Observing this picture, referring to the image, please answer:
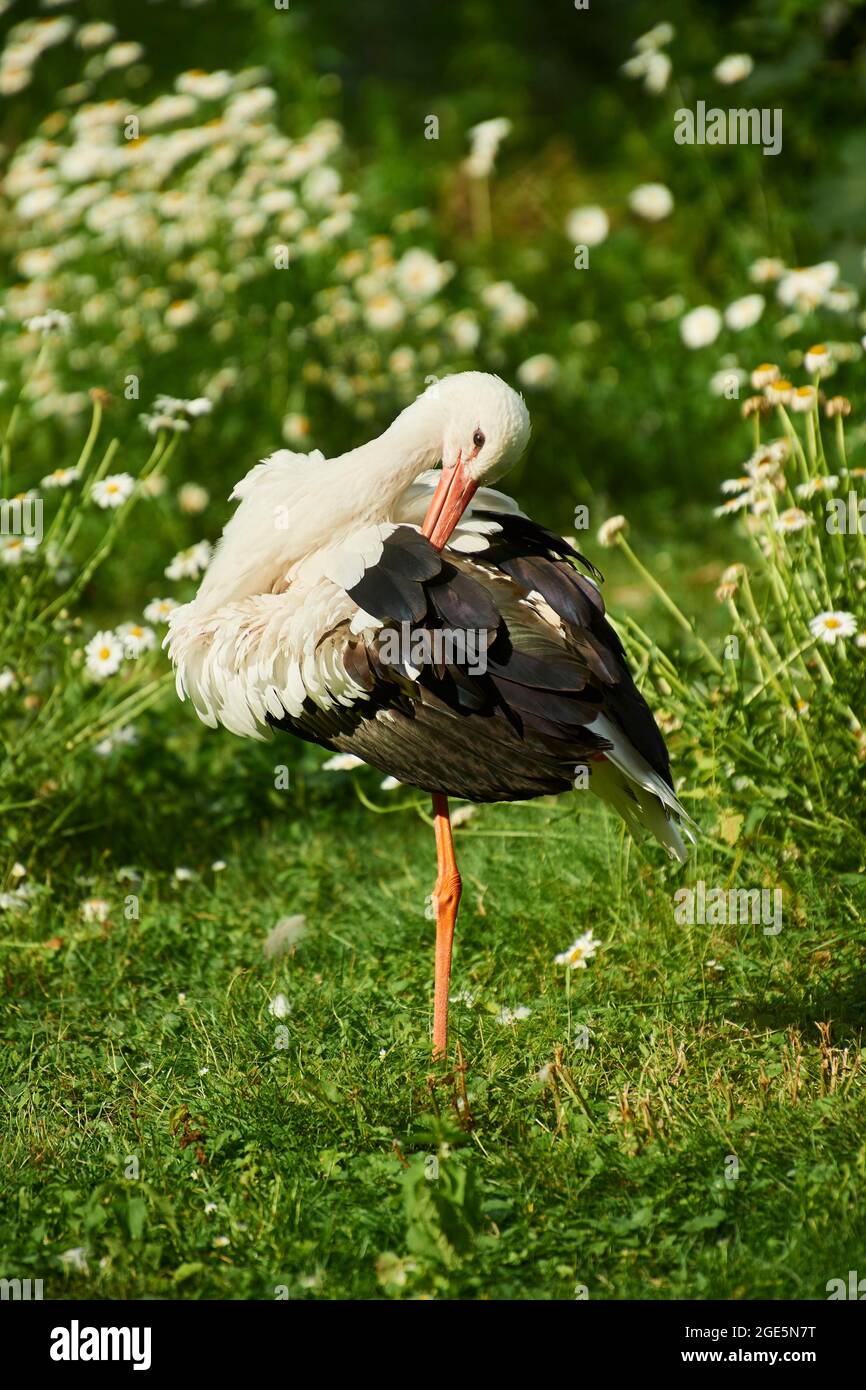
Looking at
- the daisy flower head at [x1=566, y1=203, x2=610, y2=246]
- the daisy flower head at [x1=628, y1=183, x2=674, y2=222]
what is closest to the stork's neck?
the daisy flower head at [x1=628, y1=183, x2=674, y2=222]

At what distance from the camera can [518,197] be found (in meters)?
10.4

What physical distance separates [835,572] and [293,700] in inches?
55.0

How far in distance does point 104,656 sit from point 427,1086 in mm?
1638

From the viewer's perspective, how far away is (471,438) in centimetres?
375

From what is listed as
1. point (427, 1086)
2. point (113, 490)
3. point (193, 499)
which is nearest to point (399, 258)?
point (193, 499)

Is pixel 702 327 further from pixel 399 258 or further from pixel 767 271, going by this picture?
pixel 399 258

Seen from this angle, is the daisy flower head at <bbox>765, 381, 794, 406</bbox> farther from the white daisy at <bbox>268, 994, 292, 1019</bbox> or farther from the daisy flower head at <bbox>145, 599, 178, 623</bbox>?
→ the white daisy at <bbox>268, 994, 292, 1019</bbox>

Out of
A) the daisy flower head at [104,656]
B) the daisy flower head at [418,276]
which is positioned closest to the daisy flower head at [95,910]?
the daisy flower head at [104,656]

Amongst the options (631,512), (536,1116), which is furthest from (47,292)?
(536,1116)

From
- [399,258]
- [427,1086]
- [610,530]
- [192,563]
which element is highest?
[399,258]

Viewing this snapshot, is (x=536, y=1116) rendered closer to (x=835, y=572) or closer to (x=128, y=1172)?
(x=128, y=1172)

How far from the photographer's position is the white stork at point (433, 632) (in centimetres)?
343

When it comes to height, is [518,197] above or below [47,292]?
above

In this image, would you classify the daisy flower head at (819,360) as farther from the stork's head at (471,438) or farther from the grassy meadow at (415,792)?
the stork's head at (471,438)
